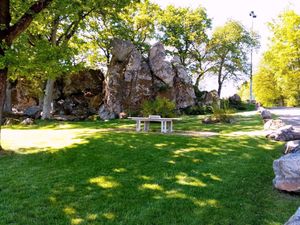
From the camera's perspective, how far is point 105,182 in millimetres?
6359

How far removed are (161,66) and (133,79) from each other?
2297 mm

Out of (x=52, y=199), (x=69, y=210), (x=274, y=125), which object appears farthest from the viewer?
(x=274, y=125)

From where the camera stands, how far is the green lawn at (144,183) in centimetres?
490

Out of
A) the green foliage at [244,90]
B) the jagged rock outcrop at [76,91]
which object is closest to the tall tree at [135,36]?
the jagged rock outcrop at [76,91]

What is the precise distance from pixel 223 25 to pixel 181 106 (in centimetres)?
1760

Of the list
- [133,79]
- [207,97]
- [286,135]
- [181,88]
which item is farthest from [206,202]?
[207,97]

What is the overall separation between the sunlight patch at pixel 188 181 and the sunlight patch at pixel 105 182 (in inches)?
47.3

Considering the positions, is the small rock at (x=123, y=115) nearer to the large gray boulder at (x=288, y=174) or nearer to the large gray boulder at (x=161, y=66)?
the large gray boulder at (x=161, y=66)

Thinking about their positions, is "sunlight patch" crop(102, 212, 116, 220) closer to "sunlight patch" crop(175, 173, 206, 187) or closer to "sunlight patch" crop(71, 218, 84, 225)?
"sunlight patch" crop(71, 218, 84, 225)

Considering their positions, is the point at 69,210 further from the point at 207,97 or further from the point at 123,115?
the point at 207,97

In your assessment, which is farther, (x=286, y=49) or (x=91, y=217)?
(x=286, y=49)

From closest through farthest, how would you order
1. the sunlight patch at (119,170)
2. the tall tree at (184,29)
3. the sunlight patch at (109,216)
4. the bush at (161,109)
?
1. the sunlight patch at (109,216)
2. the sunlight patch at (119,170)
3. the bush at (161,109)
4. the tall tree at (184,29)

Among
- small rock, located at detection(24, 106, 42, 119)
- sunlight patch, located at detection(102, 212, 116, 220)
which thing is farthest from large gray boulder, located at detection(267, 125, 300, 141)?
small rock, located at detection(24, 106, 42, 119)

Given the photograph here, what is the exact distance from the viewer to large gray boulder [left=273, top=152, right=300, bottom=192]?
5.64 meters
